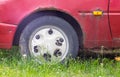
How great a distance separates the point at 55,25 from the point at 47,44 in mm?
299

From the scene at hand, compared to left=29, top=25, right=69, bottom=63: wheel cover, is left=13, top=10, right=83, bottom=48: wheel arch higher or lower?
higher

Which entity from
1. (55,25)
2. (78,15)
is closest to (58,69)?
(55,25)

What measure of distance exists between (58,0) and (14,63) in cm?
110

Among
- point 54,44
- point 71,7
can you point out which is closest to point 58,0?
point 71,7

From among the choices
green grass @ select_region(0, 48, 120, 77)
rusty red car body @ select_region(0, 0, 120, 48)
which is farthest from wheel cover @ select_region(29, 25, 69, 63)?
rusty red car body @ select_region(0, 0, 120, 48)

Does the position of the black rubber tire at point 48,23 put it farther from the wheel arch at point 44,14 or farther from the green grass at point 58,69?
the green grass at point 58,69

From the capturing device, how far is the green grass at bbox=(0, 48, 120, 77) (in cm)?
529

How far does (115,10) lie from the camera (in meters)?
5.70

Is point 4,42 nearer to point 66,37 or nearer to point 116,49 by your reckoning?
point 66,37

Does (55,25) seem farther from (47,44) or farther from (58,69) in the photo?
Answer: (58,69)

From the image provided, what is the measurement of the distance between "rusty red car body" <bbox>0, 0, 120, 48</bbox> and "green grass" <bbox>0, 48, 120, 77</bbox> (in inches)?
12.6

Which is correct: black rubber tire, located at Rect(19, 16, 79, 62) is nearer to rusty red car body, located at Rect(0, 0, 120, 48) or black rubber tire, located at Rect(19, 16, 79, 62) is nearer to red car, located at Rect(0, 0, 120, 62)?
red car, located at Rect(0, 0, 120, 62)

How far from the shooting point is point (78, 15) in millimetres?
5707

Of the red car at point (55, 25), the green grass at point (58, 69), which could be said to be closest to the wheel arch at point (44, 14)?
the red car at point (55, 25)
